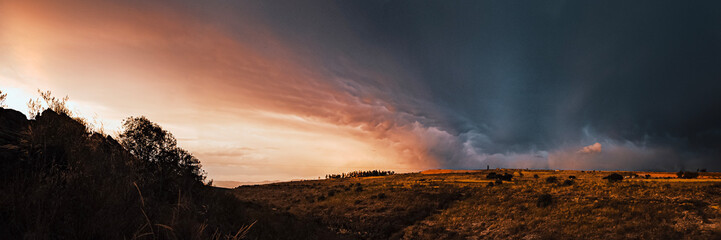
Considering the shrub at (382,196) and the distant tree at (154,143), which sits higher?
the distant tree at (154,143)

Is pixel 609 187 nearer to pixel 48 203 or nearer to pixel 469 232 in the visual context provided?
pixel 469 232

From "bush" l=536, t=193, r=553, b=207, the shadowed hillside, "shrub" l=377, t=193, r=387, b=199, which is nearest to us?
the shadowed hillside

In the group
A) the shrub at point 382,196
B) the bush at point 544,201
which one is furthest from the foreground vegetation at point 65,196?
the shrub at point 382,196

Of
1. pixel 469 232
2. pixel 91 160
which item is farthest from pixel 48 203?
pixel 469 232

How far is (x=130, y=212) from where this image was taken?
5.11 m

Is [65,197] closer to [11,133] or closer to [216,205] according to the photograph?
[11,133]

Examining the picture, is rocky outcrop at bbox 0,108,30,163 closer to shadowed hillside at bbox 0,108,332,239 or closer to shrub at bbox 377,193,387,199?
shadowed hillside at bbox 0,108,332,239

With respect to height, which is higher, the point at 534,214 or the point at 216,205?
the point at 216,205

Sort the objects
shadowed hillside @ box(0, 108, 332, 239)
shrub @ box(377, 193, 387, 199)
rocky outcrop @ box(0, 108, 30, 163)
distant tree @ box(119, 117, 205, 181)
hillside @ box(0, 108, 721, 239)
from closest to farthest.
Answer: shadowed hillside @ box(0, 108, 332, 239) → hillside @ box(0, 108, 721, 239) → rocky outcrop @ box(0, 108, 30, 163) → distant tree @ box(119, 117, 205, 181) → shrub @ box(377, 193, 387, 199)

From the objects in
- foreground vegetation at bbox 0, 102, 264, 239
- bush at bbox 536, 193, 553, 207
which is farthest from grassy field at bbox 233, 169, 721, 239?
foreground vegetation at bbox 0, 102, 264, 239

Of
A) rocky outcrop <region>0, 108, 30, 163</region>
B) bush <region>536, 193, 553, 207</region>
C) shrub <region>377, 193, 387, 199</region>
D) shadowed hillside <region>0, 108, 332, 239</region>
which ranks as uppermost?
rocky outcrop <region>0, 108, 30, 163</region>

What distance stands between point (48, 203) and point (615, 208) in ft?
106

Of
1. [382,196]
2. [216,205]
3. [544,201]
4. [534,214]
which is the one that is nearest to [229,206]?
[216,205]

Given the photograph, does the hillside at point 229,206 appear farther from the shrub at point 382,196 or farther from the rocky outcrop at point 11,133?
the shrub at point 382,196
